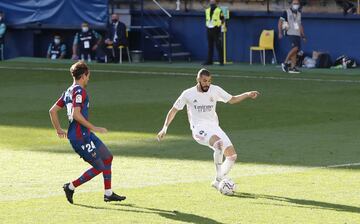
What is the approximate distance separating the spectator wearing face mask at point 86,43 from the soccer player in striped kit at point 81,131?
93.4 feet

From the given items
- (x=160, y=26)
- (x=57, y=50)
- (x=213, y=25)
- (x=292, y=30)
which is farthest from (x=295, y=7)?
(x=57, y=50)

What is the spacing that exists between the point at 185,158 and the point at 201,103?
9.95ft

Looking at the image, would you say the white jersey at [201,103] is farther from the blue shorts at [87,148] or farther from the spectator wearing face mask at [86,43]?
the spectator wearing face mask at [86,43]

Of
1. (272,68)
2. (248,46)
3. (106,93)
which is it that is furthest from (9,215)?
(248,46)

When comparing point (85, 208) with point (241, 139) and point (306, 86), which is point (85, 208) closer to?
point (241, 139)

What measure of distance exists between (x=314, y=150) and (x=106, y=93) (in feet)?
37.2

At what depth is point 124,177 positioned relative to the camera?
15602 millimetres

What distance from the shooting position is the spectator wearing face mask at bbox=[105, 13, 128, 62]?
40.5 meters

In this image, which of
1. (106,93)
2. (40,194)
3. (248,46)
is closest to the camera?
(40,194)

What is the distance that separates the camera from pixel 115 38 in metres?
40.7

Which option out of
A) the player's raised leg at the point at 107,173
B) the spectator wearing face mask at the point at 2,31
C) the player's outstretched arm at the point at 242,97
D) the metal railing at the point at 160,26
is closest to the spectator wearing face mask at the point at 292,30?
the metal railing at the point at 160,26

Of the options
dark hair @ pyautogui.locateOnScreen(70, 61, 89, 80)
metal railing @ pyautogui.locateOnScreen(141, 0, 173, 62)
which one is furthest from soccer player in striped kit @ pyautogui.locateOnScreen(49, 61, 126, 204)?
metal railing @ pyautogui.locateOnScreen(141, 0, 173, 62)

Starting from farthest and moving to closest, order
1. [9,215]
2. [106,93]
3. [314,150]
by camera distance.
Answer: [106,93] → [314,150] → [9,215]

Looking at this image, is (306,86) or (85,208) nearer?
(85,208)
